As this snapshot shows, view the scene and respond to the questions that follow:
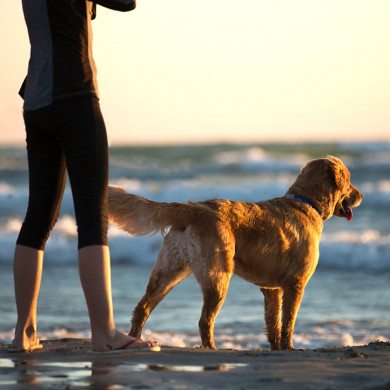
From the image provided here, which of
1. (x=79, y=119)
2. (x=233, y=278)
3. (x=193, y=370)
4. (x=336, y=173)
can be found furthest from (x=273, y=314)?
(x=233, y=278)

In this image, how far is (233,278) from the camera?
32.1 feet

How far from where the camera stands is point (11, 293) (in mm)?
8734

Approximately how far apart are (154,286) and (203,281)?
39 centimetres

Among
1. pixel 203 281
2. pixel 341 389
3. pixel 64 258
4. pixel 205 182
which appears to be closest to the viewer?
pixel 341 389

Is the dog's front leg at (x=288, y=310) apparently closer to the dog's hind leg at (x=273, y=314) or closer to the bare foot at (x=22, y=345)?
the dog's hind leg at (x=273, y=314)

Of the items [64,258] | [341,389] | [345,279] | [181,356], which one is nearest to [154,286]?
[181,356]

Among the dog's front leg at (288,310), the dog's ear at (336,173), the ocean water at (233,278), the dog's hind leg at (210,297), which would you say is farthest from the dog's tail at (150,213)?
the ocean water at (233,278)

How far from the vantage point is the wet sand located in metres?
2.94

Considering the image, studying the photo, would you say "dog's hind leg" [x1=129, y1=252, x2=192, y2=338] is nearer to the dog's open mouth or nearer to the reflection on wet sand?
the reflection on wet sand

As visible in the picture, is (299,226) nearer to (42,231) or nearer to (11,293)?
(42,231)

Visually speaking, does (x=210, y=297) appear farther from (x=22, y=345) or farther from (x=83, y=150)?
(x=83, y=150)

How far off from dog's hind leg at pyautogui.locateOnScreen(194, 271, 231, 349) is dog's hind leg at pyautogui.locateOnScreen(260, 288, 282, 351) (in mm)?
811

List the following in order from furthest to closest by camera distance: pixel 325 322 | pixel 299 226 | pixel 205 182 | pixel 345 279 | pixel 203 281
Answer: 1. pixel 205 182
2. pixel 345 279
3. pixel 325 322
4. pixel 299 226
5. pixel 203 281

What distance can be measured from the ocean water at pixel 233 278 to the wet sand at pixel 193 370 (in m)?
2.66
